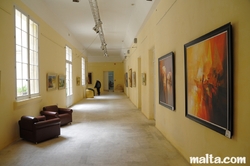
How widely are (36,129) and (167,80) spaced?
3681 mm

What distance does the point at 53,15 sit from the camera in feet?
28.7

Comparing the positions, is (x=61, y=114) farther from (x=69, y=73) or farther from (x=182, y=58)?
(x=69, y=73)

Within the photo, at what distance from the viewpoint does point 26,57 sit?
5891 mm

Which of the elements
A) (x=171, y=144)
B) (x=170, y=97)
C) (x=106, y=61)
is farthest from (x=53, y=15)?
(x=106, y=61)

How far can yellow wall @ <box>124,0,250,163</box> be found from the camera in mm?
2049

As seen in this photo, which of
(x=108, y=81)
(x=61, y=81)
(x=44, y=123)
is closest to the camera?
(x=44, y=123)

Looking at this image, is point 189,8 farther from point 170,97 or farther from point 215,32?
point 170,97

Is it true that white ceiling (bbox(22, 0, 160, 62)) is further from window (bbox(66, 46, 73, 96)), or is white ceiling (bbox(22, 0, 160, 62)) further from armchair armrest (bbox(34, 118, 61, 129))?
armchair armrest (bbox(34, 118, 61, 129))

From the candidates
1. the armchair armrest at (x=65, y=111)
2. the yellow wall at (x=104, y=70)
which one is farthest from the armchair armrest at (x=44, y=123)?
the yellow wall at (x=104, y=70)

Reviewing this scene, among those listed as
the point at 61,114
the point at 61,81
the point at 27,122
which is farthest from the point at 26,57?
the point at 61,81

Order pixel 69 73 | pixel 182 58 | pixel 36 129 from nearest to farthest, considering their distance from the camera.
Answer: pixel 182 58
pixel 36 129
pixel 69 73

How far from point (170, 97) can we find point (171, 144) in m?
1.19

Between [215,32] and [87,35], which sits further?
[87,35]

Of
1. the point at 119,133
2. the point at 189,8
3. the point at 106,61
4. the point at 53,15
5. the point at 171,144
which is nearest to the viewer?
the point at 189,8
